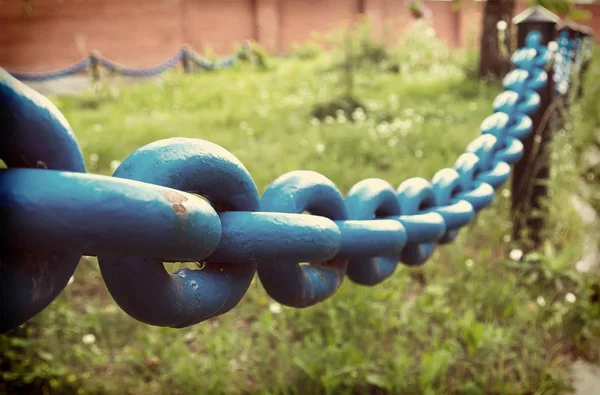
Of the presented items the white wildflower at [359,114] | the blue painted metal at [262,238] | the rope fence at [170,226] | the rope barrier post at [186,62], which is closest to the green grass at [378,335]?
the rope fence at [170,226]

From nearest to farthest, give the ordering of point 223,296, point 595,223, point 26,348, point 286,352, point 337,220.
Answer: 1. point 223,296
2. point 337,220
3. point 286,352
4. point 26,348
5. point 595,223

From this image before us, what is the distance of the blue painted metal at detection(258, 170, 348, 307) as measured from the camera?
80cm

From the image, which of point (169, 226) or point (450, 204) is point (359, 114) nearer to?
point (450, 204)

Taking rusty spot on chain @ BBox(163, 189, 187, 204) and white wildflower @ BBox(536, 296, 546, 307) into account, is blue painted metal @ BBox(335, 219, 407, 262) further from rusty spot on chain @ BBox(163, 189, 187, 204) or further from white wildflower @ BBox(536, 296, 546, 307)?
white wildflower @ BBox(536, 296, 546, 307)

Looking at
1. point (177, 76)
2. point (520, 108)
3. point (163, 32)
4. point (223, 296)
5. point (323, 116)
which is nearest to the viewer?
point (223, 296)

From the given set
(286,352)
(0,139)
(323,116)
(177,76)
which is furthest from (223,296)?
(177,76)

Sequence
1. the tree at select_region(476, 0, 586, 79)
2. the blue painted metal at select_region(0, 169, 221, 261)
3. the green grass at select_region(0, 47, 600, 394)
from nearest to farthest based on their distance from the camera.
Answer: the blue painted metal at select_region(0, 169, 221, 261) < the green grass at select_region(0, 47, 600, 394) < the tree at select_region(476, 0, 586, 79)

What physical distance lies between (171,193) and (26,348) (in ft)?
6.34

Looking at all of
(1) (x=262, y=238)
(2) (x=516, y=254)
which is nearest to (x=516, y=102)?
(2) (x=516, y=254)

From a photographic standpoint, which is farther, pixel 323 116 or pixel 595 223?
pixel 323 116

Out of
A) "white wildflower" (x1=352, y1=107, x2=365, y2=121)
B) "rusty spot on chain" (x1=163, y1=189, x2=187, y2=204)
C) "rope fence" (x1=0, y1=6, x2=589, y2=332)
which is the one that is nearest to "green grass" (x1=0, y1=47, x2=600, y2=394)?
"rope fence" (x1=0, y1=6, x2=589, y2=332)

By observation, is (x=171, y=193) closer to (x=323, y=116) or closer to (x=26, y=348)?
(x=26, y=348)

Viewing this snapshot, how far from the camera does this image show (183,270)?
26.0 inches

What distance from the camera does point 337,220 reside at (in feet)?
2.90
